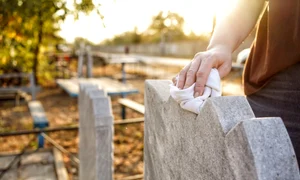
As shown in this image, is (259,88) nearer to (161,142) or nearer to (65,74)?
(161,142)

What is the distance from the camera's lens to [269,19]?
1335mm

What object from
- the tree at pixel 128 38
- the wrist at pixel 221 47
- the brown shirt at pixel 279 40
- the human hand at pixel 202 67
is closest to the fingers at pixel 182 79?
the human hand at pixel 202 67

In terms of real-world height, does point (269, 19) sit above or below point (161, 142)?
above

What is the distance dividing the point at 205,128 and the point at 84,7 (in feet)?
5.92

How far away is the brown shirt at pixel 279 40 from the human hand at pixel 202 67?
14cm

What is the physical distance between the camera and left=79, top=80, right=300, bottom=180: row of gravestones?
0.82m

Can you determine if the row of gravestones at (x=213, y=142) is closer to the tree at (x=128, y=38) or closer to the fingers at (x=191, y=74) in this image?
the fingers at (x=191, y=74)

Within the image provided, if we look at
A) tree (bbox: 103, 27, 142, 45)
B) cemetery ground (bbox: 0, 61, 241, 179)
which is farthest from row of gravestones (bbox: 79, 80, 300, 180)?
tree (bbox: 103, 27, 142, 45)

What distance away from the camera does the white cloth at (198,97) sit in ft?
3.67

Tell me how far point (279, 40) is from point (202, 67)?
0.31 metres

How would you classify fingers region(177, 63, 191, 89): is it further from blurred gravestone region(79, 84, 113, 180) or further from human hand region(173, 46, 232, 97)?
blurred gravestone region(79, 84, 113, 180)

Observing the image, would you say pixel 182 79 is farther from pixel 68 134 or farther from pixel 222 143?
pixel 68 134

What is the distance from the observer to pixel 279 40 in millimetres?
1302

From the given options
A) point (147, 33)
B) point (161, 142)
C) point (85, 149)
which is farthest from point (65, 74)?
point (147, 33)
